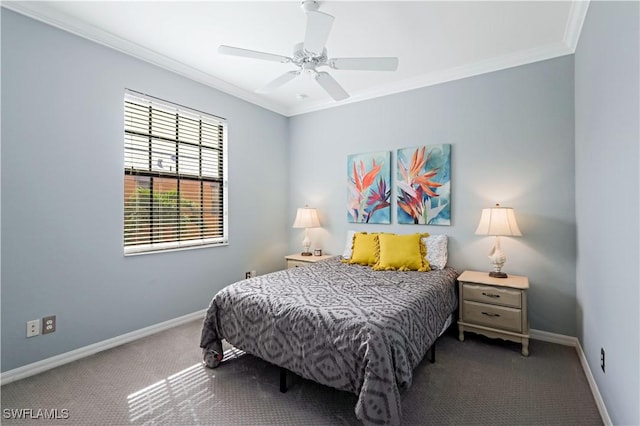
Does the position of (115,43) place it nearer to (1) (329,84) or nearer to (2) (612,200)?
(1) (329,84)

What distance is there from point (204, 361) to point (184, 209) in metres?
1.65

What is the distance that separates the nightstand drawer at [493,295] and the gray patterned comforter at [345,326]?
0.16 meters

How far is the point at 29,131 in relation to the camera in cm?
231

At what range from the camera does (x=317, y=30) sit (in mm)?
1925

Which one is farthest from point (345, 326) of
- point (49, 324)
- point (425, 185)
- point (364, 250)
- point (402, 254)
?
point (49, 324)

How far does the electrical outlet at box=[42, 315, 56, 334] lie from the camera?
7.82 feet

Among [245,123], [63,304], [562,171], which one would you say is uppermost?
[245,123]

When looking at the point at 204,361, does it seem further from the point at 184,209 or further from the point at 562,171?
the point at 562,171

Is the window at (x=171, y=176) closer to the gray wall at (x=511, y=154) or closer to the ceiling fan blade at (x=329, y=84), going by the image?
the ceiling fan blade at (x=329, y=84)

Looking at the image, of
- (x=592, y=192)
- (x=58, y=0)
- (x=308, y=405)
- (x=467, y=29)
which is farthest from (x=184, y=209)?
(x=592, y=192)

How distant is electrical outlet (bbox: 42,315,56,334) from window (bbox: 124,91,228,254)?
74cm

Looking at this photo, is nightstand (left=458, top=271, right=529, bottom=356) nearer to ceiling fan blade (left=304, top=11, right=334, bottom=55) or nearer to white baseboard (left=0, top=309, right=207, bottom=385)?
ceiling fan blade (left=304, top=11, right=334, bottom=55)

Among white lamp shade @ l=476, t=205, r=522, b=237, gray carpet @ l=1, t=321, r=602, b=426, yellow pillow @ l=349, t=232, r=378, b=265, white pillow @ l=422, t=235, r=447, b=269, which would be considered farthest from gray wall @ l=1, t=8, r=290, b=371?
white lamp shade @ l=476, t=205, r=522, b=237

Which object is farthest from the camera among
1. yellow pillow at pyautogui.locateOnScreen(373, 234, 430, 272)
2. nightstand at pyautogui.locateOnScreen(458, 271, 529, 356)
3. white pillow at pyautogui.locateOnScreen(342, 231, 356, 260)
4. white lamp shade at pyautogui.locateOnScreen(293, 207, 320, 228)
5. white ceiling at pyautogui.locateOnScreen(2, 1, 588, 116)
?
white lamp shade at pyautogui.locateOnScreen(293, 207, 320, 228)
